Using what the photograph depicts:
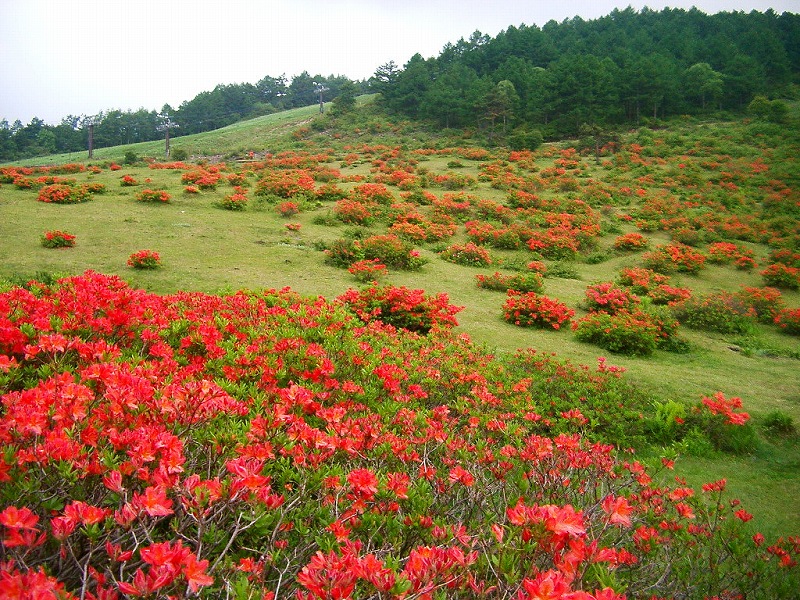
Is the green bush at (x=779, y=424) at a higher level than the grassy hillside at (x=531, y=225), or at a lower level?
lower

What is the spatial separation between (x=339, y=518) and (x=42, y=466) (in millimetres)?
1208

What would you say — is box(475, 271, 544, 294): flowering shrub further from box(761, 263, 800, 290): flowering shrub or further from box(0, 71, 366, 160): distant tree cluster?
box(0, 71, 366, 160): distant tree cluster

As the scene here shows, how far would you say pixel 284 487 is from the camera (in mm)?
2258

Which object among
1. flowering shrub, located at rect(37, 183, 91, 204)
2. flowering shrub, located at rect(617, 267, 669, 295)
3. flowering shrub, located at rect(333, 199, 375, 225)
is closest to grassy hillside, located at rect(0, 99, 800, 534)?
flowering shrub, located at rect(333, 199, 375, 225)

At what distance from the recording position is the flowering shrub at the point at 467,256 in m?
14.2

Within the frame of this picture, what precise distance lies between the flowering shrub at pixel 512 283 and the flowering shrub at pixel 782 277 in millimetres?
8148

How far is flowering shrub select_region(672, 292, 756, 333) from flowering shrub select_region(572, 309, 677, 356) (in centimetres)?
157

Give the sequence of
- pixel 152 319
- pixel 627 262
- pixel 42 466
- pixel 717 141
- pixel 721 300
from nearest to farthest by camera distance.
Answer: pixel 42 466 → pixel 152 319 → pixel 721 300 → pixel 627 262 → pixel 717 141

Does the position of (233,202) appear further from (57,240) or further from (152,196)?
(57,240)

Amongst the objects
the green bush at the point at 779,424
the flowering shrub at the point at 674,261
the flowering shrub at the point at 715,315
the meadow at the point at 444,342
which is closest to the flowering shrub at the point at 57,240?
the meadow at the point at 444,342

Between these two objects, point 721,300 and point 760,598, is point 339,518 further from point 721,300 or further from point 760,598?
point 721,300

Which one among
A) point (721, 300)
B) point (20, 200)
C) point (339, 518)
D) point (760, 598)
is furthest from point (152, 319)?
point (20, 200)

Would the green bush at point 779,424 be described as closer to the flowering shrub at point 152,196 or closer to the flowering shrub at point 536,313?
the flowering shrub at point 536,313

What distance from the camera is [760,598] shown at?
2508mm
